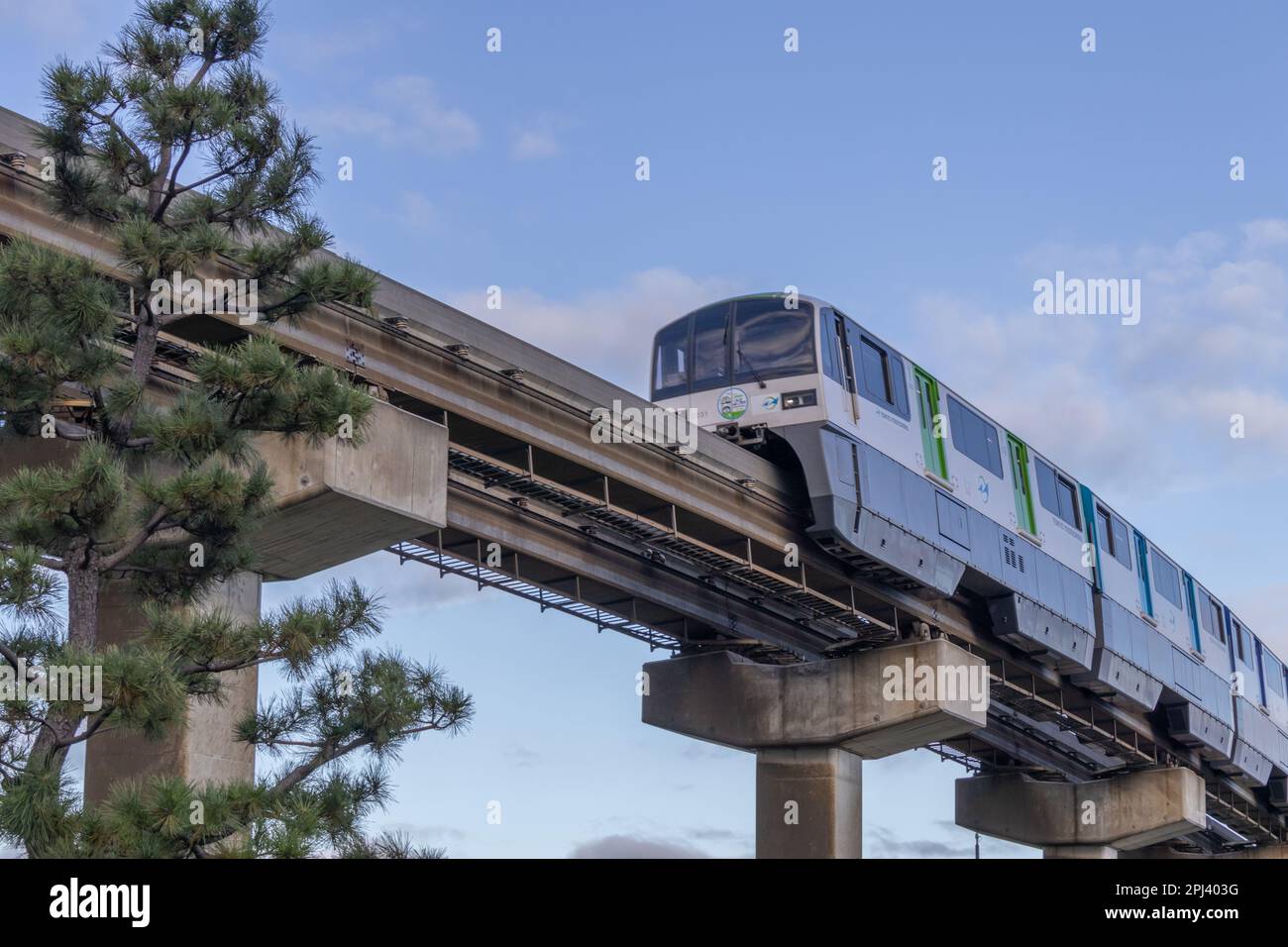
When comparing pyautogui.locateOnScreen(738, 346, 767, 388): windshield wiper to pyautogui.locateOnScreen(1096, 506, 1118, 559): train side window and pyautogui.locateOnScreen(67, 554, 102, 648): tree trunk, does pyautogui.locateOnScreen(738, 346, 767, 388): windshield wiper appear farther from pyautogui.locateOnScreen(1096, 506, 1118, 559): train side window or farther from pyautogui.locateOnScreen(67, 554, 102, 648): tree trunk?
pyautogui.locateOnScreen(67, 554, 102, 648): tree trunk

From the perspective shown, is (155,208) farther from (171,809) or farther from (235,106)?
(171,809)

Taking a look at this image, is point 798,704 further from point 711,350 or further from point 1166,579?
point 1166,579

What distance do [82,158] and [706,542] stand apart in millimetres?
16057

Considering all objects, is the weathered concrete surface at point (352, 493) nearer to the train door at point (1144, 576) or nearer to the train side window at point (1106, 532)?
the train side window at point (1106, 532)

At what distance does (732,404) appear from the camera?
29.2 m

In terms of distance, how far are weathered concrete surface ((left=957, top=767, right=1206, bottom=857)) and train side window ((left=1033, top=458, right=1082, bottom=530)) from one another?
533 inches

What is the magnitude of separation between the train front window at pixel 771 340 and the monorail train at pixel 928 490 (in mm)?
23

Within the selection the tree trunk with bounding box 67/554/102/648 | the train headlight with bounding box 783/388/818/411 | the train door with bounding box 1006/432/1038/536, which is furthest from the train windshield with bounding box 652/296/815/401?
the tree trunk with bounding box 67/554/102/648

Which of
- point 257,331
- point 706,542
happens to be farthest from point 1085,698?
point 257,331

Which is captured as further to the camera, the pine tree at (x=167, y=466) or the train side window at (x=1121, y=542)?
the train side window at (x=1121, y=542)

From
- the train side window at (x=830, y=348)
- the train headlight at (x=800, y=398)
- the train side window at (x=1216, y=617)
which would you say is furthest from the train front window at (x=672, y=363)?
the train side window at (x=1216, y=617)

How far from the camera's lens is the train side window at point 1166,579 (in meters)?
43.4

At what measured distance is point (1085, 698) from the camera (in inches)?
1628

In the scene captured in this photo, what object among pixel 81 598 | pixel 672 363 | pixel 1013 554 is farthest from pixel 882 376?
pixel 81 598
